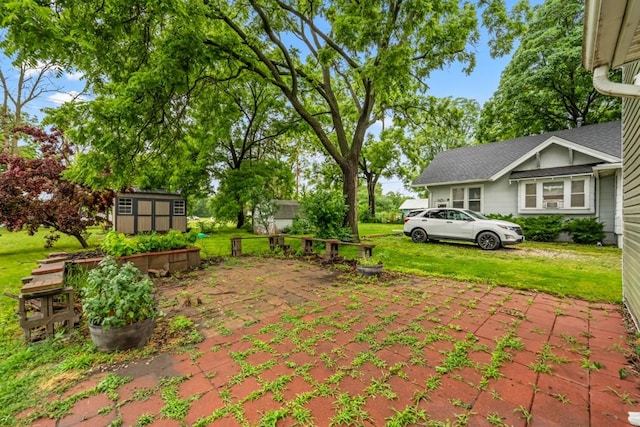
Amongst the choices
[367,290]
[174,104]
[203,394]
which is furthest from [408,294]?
[174,104]

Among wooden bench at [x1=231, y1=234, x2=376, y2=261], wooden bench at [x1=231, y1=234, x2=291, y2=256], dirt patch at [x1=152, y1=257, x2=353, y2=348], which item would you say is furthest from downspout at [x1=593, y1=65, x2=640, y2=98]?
wooden bench at [x1=231, y1=234, x2=291, y2=256]

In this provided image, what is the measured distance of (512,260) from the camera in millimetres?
7098

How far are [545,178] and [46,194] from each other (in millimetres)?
18002

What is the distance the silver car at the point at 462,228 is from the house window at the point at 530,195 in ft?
10.3

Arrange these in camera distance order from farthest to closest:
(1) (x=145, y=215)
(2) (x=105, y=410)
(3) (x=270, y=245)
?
(1) (x=145, y=215), (3) (x=270, y=245), (2) (x=105, y=410)

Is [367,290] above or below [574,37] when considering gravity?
below

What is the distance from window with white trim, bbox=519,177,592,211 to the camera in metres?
10.2

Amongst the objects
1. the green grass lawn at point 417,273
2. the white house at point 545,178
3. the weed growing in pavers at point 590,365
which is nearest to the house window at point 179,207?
the green grass lawn at point 417,273

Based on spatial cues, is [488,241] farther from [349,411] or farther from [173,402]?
[173,402]

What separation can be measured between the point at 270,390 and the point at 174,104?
288 inches

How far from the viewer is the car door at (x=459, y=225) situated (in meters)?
9.49

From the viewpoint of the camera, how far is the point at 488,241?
9.16m

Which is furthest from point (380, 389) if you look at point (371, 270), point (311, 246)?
point (311, 246)

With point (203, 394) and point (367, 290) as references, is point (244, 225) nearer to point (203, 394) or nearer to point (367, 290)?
point (367, 290)
